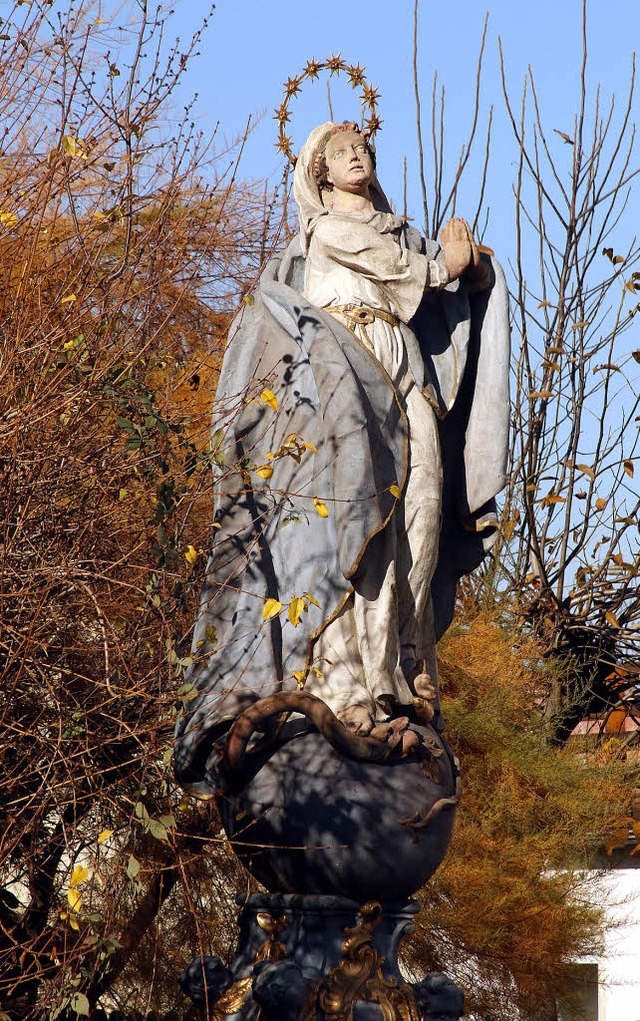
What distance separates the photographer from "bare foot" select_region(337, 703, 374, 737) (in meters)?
3.99

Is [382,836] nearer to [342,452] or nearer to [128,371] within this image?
[342,452]

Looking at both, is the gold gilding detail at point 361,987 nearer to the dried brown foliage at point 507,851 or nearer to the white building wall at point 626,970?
the dried brown foliage at point 507,851

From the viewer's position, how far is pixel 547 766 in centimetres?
786

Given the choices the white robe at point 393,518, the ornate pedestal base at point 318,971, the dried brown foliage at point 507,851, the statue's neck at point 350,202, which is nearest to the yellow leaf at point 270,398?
the white robe at point 393,518

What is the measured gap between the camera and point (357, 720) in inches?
158

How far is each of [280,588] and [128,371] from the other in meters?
0.80

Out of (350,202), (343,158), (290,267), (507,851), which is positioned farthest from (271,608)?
(507,851)

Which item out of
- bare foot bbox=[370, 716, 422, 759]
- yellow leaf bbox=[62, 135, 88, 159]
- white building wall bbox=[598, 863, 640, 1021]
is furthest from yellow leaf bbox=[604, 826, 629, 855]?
yellow leaf bbox=[62, 135, 88, 159]

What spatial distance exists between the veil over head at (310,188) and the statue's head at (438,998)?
222cm

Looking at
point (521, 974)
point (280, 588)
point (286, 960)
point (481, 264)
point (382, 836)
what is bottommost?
point (521, 974)

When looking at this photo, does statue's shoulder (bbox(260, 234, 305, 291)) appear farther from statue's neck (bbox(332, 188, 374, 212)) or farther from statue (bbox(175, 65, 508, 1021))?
statue's neck (bbox(332, 188, 374, 212))

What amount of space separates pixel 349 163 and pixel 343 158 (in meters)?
0.03

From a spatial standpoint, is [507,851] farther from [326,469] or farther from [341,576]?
[326,469]

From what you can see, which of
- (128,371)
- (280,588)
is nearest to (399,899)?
(280,588)
